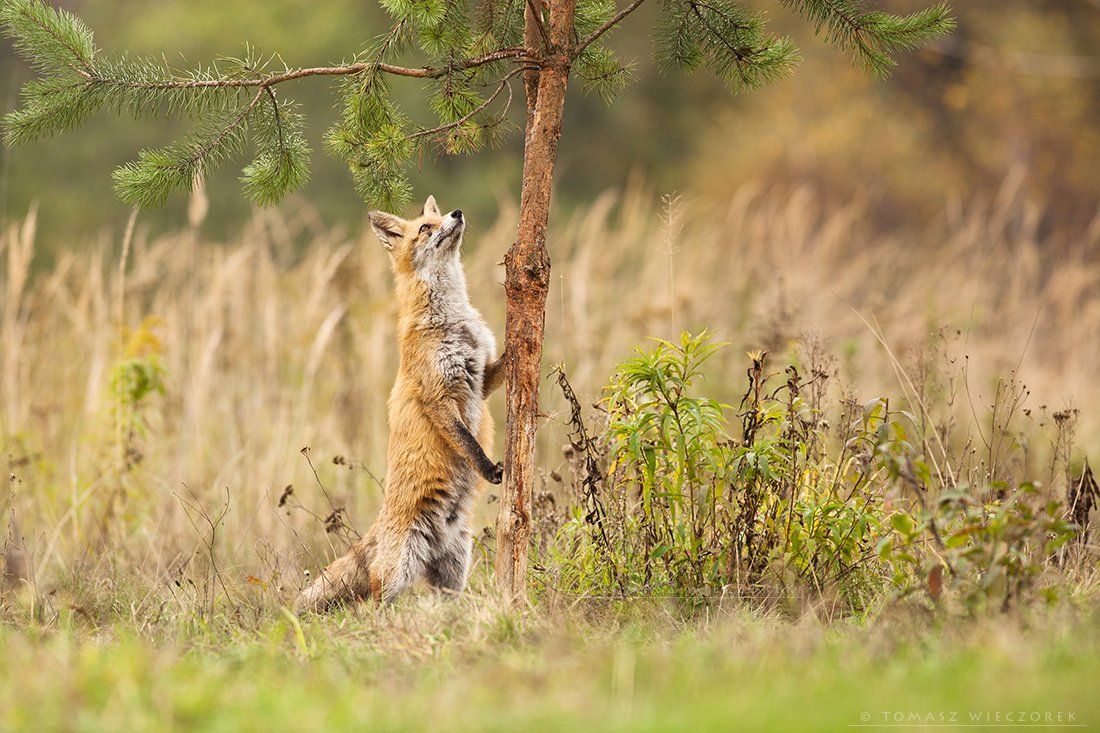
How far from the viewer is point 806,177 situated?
21203 mm

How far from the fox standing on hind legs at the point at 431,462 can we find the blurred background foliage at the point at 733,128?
12210mm

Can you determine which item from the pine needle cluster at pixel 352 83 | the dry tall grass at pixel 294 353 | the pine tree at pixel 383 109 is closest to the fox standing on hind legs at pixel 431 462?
the dry tall grass at pixel 294 353

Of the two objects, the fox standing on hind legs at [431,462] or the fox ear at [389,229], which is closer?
the fox standing on hind legs at [431,462]

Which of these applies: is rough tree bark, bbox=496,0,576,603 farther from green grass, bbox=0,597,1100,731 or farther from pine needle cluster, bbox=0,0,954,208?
green grass, bbox=0,597,1100,731

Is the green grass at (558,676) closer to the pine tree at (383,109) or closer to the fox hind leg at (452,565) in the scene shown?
the pine tree at (383,109)

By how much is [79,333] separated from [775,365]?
4.86 m

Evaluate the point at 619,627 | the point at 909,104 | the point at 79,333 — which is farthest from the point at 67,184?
the point at 619,627

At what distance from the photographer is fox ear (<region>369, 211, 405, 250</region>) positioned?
233 inches

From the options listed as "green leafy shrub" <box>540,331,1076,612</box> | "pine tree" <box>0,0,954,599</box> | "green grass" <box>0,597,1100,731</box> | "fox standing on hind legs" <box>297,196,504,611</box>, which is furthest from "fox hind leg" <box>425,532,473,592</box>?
"green grass" <box>0,597,1100,731</box>

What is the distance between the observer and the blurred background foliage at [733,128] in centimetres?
1798

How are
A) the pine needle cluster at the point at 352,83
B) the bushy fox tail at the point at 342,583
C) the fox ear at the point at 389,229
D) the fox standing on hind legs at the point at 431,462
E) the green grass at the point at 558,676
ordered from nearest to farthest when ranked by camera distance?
the green grass at the point at 558,676
the pine needle cluster at the point at 352,83
the bushy fox tail at the point at 342,583
the fox standing on hind legs at the point at 431,462
the fox ear at the point at 389,229

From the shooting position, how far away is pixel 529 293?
465 cm

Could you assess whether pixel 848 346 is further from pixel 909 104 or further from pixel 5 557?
pixel 909 104

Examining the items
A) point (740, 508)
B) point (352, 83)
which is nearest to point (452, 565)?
point (740, 508)
